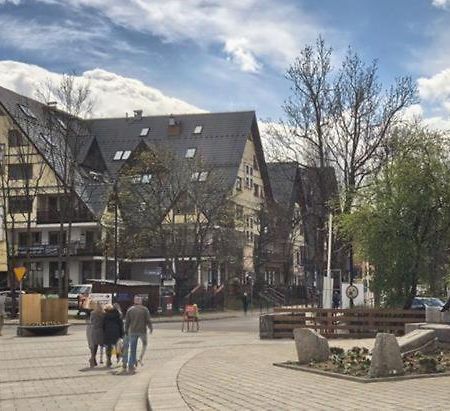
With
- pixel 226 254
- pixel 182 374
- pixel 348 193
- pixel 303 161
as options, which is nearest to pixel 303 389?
pixel 182 374

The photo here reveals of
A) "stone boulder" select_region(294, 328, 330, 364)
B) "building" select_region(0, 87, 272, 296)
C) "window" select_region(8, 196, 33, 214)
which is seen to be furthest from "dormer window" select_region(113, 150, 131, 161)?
"stone boulder" select_region(294, 328, 330, 364)

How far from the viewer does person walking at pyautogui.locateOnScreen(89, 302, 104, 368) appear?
17.7 metres

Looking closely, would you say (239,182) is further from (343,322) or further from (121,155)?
(343,322)

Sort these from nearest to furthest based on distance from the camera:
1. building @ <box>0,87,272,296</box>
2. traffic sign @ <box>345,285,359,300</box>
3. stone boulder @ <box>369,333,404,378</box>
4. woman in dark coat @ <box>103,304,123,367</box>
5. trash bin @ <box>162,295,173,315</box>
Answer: stone boulder @ <box>369,333,404,378</box>, woman in dark coat @ <box>103,304,123,367</box>, traffic sign @ <box>345,285,359,300</box>, trash bin @ <box>162,295,173,315</box>, building @ <box>0,87,272,296</box>

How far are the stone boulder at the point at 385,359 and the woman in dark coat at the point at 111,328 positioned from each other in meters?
7.31

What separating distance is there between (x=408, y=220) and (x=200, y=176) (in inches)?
1208

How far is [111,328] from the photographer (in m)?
17.6

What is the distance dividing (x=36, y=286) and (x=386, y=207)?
4822 centimetres

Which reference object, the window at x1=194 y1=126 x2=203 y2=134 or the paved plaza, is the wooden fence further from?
the window at x1=194 y1=126 x2=203 y2=134

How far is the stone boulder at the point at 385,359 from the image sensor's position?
12188mm

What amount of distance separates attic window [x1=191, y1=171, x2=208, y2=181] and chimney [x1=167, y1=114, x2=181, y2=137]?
24.3 meters

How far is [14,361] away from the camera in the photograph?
19.2 meters

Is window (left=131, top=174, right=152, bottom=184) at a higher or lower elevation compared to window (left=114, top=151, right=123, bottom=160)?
lower

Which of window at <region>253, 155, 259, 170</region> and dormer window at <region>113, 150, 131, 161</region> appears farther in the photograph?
window at <region>253, 155, 259, 170</region>
